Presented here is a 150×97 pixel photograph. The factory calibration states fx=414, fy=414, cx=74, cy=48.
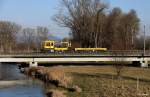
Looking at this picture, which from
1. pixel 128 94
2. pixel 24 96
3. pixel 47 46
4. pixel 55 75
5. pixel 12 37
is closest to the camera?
pixel 128 94

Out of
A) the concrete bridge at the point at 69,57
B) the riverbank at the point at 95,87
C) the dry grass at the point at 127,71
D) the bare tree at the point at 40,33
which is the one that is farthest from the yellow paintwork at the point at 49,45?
the bare tree at the point at 40,33

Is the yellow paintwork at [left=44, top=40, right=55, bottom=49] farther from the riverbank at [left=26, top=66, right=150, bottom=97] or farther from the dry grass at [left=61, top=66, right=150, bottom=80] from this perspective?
the riverbank at [left=26, top=66, right=150, bottom=97]

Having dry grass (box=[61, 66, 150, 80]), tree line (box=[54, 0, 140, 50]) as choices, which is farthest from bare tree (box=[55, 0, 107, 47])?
dry grass (box=[61, 66, 150, 80])

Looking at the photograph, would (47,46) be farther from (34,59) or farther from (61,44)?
(34,59)

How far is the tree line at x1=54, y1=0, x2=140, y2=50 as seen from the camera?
119312 millimetres

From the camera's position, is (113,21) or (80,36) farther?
(113,21)

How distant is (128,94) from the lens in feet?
113

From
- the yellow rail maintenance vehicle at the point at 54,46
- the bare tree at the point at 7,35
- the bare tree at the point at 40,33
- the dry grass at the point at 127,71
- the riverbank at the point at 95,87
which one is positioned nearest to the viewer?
the riverbank at the point at 95,87

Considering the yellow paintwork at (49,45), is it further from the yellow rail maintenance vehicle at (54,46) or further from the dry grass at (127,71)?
the dry grass at (127,71)

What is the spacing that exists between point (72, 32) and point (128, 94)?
92967 mm

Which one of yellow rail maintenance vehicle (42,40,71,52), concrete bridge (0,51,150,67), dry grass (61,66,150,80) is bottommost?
dry grass (61,66,150,80)

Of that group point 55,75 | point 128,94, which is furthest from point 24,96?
point 55,75

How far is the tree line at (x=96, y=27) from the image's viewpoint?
11931 centimetres

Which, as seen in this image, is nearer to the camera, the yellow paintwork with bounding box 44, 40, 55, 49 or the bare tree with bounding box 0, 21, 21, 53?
the yellow paintwork with bounding box 44, 40, 55, 49
